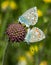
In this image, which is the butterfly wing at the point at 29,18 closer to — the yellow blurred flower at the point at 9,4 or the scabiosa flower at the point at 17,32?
the scabiosa flower at the point at 17,32

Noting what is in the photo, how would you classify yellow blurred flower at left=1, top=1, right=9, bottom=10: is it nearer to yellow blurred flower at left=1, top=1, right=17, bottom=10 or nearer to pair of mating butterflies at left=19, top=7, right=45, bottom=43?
yellow blurred flower at left=1, top=1, right=17, bottom=10

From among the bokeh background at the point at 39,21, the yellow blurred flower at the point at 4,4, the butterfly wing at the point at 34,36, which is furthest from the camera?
the yellow blurred flower at the point at 4,4

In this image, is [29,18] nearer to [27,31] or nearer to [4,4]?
[27,31]

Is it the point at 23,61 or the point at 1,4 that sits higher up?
the point at 1,4

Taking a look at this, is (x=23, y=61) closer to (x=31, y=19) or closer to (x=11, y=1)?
(x=11, y=1)

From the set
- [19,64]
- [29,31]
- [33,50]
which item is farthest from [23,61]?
[29,31]

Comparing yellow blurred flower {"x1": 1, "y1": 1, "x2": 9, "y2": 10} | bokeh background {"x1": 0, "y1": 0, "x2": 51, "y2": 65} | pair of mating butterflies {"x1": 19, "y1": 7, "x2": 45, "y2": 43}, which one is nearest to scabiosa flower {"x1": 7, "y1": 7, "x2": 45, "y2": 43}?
pair of mating butterflies {"x1": 19, "y1": 7, "x2": 45, "y2": 43}

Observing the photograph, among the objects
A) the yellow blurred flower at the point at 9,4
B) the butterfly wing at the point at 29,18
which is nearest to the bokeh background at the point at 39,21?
the yellow blurred flower at the point at 9,4

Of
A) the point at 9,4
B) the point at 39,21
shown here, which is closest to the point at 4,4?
the point at 9,4
